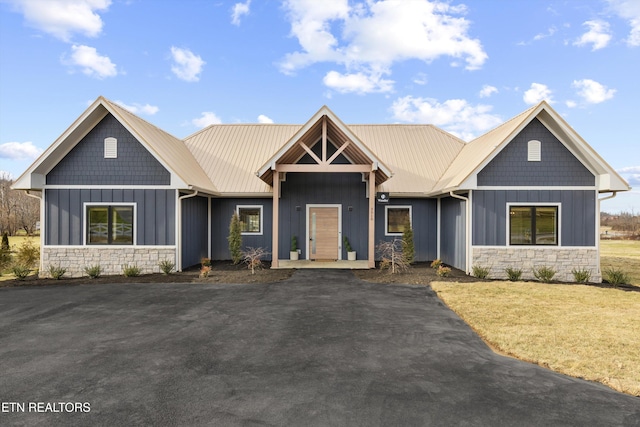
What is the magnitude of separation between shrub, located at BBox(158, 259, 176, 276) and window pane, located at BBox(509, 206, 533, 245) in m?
11.6

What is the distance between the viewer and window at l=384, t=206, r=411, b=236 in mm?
15266

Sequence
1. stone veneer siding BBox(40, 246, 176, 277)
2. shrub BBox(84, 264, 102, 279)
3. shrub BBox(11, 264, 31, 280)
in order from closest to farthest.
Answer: shrub BBox(11, 264, 31, 280) < shrub BBox(84, 264, 102, 279) < stone veneer siding BBox(40, 246, 176, 277)

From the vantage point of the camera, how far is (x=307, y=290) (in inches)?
379

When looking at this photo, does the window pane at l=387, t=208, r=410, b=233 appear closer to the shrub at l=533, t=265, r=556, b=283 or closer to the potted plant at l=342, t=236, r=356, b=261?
the potted plant at l=342, t=236, r=356, b=261

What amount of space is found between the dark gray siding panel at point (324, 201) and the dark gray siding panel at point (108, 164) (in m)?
5.04

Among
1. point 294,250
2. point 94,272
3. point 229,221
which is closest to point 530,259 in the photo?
point 294,250

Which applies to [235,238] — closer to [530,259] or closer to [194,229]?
[194,229]

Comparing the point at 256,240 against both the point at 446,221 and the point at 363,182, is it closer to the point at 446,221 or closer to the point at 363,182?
the point at 363,182

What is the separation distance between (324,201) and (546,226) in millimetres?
8280

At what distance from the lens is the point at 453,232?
13.6m

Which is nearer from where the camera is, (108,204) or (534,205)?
(534,205)

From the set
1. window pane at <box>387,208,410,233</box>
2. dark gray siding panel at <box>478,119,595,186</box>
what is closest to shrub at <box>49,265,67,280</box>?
window pane at <box>387,208,410,233</box>
